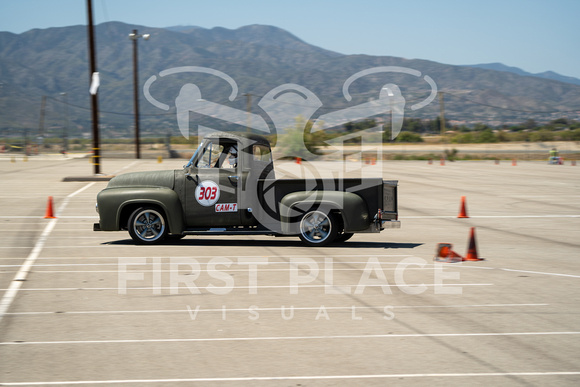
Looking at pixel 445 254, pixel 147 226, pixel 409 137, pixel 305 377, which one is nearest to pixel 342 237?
pixel 445 254

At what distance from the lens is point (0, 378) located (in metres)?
5.50

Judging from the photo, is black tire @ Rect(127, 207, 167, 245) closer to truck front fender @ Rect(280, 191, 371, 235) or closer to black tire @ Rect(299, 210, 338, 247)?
truck front fender @ Rect(280, 191, 371, 235)

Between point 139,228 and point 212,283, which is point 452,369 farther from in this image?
point 139,228

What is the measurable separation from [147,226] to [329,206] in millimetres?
3411

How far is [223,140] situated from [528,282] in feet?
19.4

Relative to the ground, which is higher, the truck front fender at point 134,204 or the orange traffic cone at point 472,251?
the truck front fender at point 134,204

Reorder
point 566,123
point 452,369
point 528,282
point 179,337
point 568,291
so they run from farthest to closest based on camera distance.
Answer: point 566,123 → point 528,282 → point 568,291 → point 179,337 → point 452,369

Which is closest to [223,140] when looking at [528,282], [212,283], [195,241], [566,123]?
[195,241]

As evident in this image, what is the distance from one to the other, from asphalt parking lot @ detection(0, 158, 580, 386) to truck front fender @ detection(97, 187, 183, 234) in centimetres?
45

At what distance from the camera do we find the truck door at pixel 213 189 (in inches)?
484

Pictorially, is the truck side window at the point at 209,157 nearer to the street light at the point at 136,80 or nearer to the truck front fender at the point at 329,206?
the truck front fender at the point at 329,206

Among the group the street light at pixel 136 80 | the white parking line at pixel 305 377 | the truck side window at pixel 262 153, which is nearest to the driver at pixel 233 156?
the truck side window at pixel 262 153

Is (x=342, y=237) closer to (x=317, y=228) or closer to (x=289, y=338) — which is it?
(x=317, y=228)

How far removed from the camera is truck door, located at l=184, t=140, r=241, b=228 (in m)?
12.3
